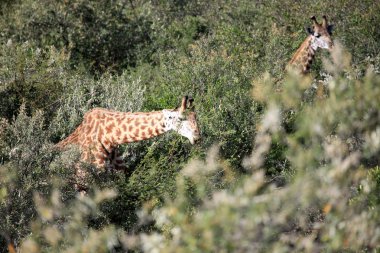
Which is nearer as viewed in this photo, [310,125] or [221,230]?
[221,230]

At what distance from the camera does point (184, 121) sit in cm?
966

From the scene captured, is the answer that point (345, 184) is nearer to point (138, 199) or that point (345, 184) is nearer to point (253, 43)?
point (138, 199)

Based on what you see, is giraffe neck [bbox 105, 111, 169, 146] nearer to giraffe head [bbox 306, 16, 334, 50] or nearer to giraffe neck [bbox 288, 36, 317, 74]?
giraffe neck [bbox 288, 36, 317, 74]

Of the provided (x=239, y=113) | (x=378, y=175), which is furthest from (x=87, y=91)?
(x=378, y=175)

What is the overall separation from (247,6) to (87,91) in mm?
9583

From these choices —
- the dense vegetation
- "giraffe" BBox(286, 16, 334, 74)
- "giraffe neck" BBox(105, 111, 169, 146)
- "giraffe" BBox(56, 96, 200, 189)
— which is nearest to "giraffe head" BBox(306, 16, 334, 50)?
"giraffe" BBox(286, 16, 334, 74)

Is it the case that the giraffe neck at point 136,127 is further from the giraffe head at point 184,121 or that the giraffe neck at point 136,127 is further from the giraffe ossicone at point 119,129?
the giraffe head at point 184,121

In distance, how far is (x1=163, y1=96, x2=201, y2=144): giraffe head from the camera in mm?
9641

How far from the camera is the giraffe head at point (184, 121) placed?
9641mm

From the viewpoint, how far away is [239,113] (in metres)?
11.9

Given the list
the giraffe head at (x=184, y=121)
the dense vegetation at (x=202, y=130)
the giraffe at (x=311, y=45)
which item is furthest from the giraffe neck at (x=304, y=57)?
the giraffe head at (x=184, y=121)

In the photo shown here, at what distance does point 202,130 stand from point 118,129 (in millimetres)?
1704

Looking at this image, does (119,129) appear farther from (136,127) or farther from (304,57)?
(304,57)

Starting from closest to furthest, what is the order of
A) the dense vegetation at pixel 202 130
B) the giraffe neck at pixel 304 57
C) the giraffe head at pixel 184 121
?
the dense vegetation at pixel 202 130 < the giraffe head at pixel 184 121 < the giraffe neck at pixel 304 57
